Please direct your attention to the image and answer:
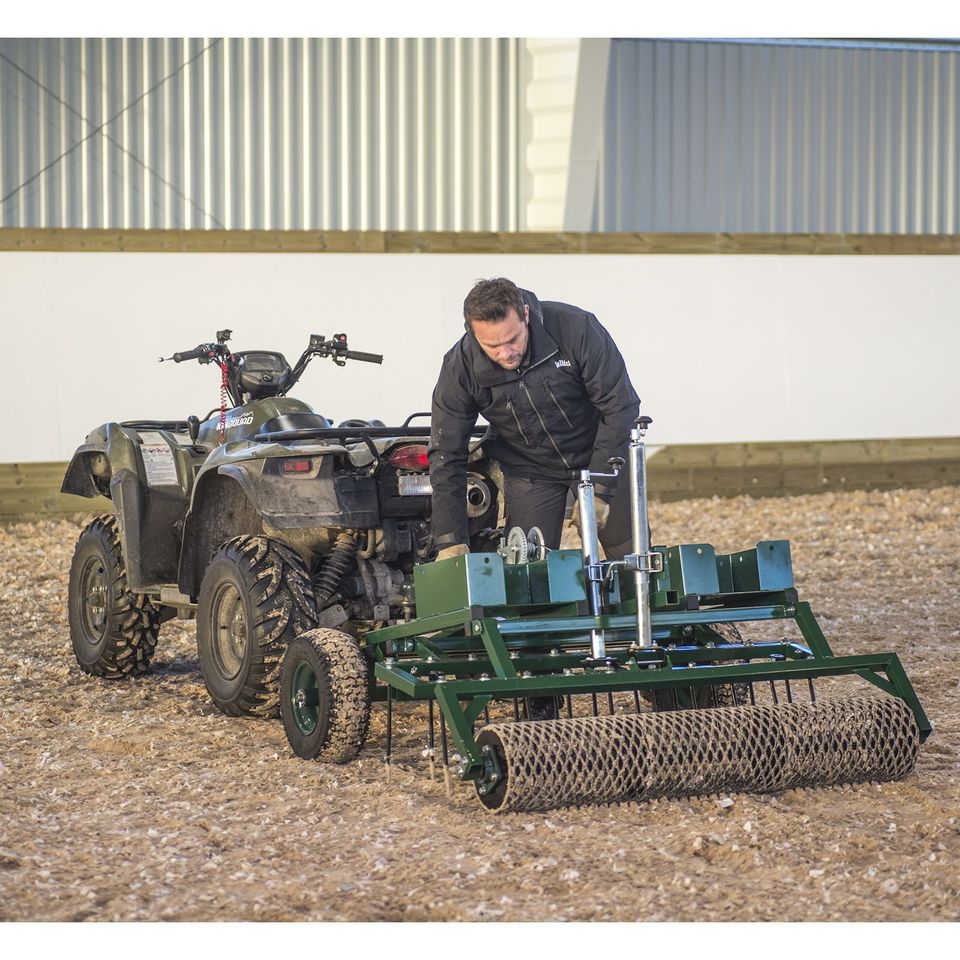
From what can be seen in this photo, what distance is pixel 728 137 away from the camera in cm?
1346

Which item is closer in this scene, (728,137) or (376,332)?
(376,332)

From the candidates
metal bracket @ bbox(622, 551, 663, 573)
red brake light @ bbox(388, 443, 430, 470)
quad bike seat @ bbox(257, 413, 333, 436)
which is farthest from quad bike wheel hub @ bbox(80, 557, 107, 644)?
metal bracket @ bbox(622, 551, 663, 573)

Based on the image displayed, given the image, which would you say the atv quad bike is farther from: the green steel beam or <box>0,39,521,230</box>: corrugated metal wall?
<box>0,39,521,230</box>: corrugated metal wall

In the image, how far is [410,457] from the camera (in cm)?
548

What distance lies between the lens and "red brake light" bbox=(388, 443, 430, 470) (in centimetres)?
546

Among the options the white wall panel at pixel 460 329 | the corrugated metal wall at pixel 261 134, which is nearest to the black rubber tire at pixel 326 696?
the white wall panel at pixel 460 329

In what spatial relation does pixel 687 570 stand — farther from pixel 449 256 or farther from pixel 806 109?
pixel 806 109

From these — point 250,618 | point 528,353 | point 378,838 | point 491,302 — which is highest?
point 491,302

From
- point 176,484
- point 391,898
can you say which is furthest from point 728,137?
point 391,898

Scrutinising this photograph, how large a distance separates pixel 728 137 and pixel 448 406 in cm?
902

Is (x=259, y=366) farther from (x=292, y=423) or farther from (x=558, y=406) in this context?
(x=558, y=406)

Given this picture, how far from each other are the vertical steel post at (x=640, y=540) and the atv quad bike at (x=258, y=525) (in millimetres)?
1175

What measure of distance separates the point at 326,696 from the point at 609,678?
95cm

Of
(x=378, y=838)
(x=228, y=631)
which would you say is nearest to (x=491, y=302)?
(x=228, y=631)
